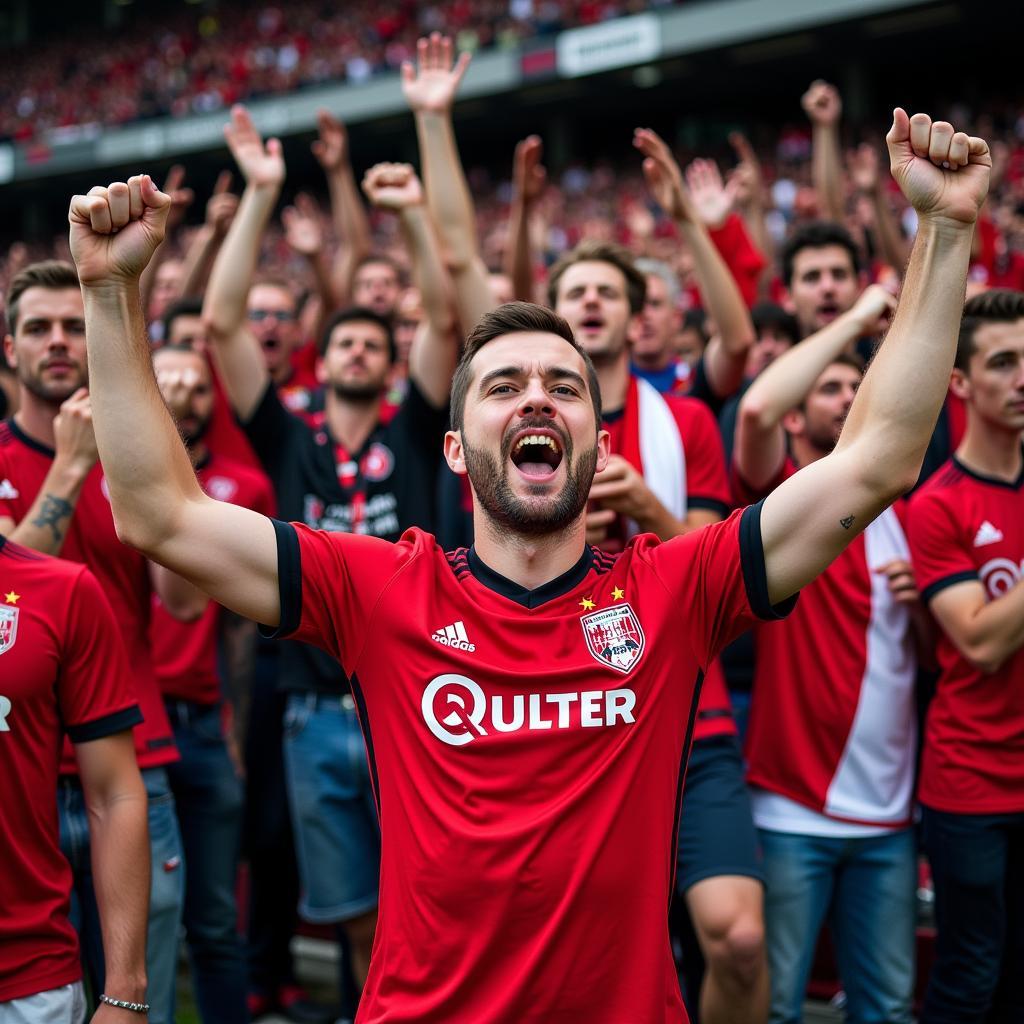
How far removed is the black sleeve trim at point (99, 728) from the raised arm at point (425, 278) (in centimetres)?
179

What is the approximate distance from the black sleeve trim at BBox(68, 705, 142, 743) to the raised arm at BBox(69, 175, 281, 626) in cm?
80

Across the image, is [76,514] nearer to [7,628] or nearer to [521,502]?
[7,628]

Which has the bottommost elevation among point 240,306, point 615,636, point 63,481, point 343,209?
point 615,636

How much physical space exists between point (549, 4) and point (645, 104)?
292 cm

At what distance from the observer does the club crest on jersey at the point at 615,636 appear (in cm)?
236

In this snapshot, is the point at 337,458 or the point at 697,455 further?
the point at 337,458

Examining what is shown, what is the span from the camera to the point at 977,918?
344cm

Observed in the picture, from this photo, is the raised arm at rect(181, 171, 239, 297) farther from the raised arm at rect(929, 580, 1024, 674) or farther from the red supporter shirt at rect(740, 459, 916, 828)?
the raised arm at rect(929, 580, 1024, 674)

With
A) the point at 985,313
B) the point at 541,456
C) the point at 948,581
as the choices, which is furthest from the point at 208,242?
the point at 948,581

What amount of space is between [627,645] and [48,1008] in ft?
5.09

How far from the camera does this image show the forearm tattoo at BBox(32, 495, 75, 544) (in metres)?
3.31

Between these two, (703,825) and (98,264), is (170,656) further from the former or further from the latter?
(98,264)

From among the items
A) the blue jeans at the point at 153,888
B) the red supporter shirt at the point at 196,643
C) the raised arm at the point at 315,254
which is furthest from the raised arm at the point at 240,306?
the raised arm at the point at 315,254

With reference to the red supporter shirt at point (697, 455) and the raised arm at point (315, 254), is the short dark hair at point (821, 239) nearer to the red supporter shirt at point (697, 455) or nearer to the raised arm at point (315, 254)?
the red supporter shirt at point (697, 455)
